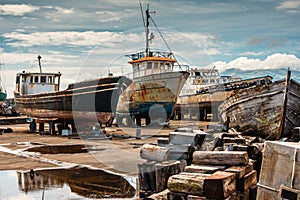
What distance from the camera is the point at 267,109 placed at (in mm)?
13047

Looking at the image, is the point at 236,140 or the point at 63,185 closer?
the point at 236,140

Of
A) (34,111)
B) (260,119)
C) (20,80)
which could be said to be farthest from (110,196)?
(20,80)

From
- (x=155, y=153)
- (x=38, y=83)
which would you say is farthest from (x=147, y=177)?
(x=38, y=83)

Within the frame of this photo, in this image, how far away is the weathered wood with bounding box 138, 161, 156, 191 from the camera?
282 inches

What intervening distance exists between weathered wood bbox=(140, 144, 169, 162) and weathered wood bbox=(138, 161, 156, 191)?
25 cm

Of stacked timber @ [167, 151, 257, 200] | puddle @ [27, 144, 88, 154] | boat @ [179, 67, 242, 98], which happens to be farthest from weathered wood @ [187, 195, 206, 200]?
boat @ [179, 67, 242, 98]

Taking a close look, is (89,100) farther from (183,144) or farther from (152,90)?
(183,144)

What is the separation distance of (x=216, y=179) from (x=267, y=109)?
8.33 meters

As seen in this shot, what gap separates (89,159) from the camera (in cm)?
1160

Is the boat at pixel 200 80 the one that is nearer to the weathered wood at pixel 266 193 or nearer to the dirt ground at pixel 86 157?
the dirt ground at pixel 86 157

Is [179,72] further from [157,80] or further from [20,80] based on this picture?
[20,80]

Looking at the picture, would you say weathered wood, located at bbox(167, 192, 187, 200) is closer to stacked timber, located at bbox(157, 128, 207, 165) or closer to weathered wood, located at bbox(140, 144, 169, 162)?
weathered wood, located at bbox(140, 144, 169, 162)

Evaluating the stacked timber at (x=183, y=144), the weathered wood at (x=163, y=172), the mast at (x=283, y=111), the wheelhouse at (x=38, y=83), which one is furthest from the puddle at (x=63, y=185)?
the wheelhouse at (x=38, y=83)

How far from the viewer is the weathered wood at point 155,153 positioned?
7422 mm
